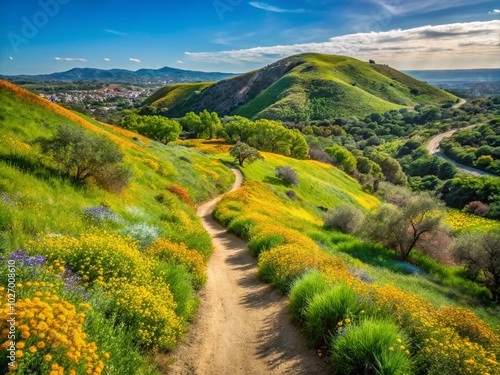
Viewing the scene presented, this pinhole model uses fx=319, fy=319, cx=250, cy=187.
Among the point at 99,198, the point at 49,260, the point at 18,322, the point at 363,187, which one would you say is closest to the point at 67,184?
the point at 99,198

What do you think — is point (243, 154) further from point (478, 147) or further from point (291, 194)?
point (478, 147)

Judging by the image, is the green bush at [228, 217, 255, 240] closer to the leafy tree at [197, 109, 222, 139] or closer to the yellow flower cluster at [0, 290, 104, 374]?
the yellow flower cluster at [0, 290, 104, 374]

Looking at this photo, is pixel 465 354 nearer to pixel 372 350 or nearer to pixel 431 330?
pixel 431 330

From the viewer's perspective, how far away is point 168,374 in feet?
21.5

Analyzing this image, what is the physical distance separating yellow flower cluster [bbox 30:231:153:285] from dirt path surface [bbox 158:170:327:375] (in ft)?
7.42

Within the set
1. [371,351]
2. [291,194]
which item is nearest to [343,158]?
[291,194]

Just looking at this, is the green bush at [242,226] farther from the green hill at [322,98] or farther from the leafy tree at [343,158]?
the green hill at [322,98]

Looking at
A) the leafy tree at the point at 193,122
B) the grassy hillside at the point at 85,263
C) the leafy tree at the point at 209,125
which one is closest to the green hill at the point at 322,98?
the leafy tree at the point at 209,125

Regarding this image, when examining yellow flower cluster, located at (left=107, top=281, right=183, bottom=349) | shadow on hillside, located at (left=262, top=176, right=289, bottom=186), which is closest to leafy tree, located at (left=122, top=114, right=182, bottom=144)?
shadow on hillside, located at (left=262, top=176, right=289, bottom=186)

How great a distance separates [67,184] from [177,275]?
7.88 meters

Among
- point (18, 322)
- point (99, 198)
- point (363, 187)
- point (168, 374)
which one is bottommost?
point (363, 187)

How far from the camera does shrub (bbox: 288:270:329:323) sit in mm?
8839

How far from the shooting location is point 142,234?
12758 mm

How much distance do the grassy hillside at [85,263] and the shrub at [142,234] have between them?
5cm
